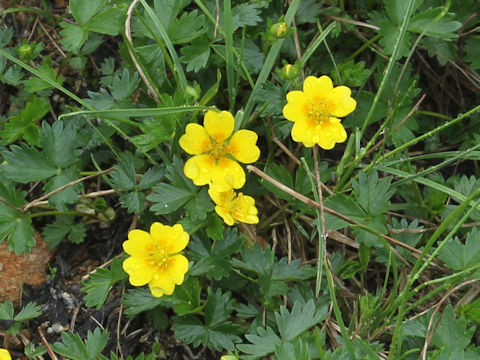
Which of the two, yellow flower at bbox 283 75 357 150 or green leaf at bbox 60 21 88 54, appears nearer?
yellow flower at bbox 283 75 357 150

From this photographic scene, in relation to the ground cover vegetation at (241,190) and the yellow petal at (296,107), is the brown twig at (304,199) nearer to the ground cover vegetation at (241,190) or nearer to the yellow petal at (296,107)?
the ground cover vegetation at (241,190)

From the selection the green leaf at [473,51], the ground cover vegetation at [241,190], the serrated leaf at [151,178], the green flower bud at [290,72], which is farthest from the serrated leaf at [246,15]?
the green leaf at [473,51]

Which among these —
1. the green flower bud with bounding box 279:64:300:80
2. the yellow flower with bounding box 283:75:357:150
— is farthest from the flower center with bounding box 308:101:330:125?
the green flower bud with bounding box 279:64:300:80

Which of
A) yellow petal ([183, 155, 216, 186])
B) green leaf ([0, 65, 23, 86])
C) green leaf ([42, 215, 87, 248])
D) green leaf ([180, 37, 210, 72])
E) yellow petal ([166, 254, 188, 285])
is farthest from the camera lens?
green leaf ([0, 65, 23, 86])

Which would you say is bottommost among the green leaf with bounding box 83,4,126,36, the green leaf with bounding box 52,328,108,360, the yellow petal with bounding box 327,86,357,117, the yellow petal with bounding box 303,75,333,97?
the green leaf with bounding box 52,328,108,360

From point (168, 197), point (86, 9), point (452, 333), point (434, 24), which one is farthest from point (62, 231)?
point (434, 24)

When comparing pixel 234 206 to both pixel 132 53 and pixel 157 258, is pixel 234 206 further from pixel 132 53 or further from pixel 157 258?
pixel 132 53

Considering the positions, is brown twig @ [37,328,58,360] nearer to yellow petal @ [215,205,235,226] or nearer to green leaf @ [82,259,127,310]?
green leaf @ [82,259,127,310]

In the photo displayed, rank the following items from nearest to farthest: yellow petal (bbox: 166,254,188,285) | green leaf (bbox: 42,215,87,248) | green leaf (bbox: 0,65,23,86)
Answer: yellow petal (bbox: 166,254,188,285), green leaf (bbox: 42,215,87,248), green leaf (bbox: 0,65,23,86)
